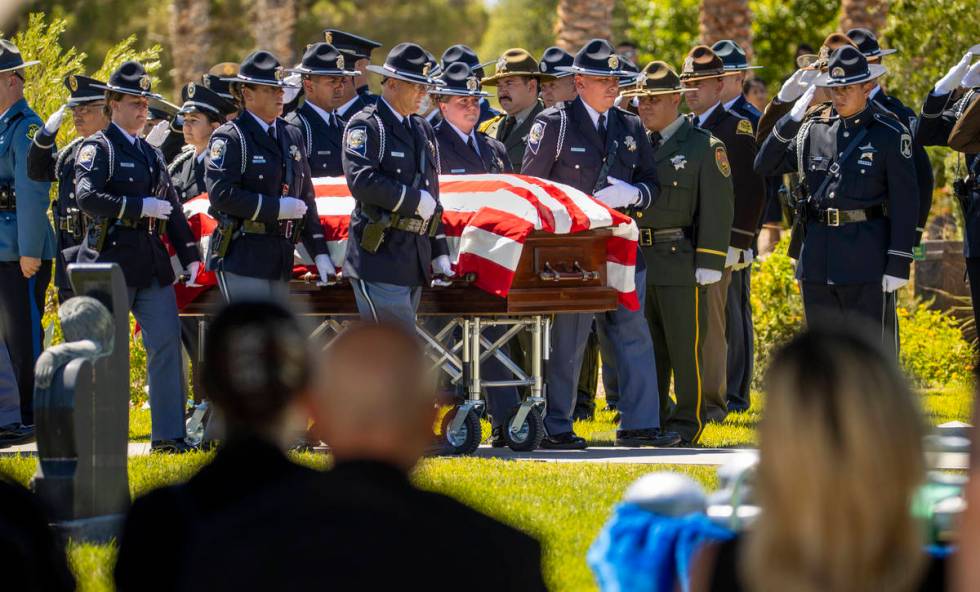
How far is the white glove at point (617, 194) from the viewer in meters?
10.0

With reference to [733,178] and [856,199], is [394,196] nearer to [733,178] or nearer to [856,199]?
[856,199]

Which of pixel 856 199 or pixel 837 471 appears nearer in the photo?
pixel 837 471

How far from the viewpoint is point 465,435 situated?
9.55m

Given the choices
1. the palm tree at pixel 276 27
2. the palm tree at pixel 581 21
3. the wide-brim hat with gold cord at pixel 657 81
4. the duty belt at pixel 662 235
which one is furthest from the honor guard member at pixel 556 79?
the palm tree at pixel 276 27

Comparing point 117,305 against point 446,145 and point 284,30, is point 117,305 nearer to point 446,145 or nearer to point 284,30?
point 446,145

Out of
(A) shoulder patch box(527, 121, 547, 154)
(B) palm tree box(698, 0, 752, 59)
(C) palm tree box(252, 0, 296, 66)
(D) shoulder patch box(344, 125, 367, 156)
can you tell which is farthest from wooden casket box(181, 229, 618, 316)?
(C) palm tree box(252, 0, 296, 66)

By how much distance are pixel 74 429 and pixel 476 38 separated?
44.5 meters

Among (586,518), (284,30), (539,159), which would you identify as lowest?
(586,518)

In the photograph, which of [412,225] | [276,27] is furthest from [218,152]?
[276,27]

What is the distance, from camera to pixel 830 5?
28.4 meters

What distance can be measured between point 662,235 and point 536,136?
97 cm

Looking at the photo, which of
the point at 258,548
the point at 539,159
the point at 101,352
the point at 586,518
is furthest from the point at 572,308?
the point at 258,548

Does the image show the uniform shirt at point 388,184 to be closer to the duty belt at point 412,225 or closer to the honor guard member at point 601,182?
the duty belt at point 412,225

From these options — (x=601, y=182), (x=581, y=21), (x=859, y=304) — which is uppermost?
(x=581, y=21)
